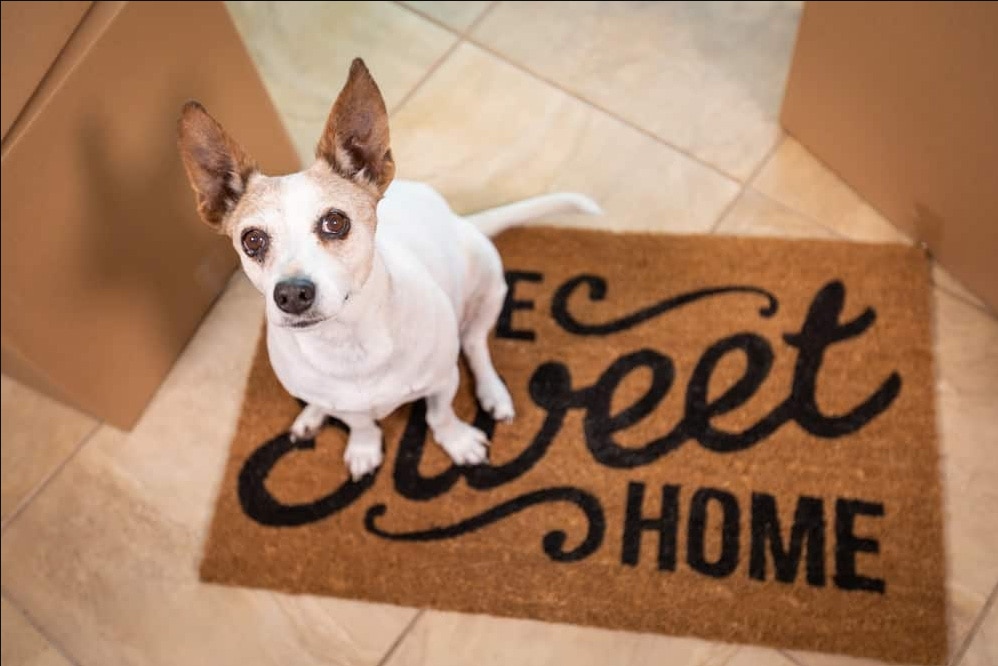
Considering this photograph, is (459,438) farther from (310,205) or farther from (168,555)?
(310,205)

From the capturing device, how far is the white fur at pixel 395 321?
1327mm

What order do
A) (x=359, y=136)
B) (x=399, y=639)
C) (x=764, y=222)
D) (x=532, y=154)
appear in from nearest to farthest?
(x=359, y=136)
(x=399, y=639)
(x=764, y=222)
(x=532, y=154)

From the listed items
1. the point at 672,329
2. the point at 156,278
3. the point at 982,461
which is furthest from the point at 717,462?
the point at 156,278

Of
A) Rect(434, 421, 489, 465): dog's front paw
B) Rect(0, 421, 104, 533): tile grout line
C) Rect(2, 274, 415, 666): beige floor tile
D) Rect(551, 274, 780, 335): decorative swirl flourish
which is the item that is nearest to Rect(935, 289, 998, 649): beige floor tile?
Rect(551, 274, 780, 335): decorative swirl flourish

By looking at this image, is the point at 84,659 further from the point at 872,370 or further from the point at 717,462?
the point at 872,370

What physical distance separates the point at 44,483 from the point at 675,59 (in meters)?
1.85

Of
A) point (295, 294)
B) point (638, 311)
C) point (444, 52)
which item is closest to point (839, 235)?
point (638, 311)

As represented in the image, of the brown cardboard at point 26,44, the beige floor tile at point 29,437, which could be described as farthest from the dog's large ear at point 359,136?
the beige floor tile at point 29,437

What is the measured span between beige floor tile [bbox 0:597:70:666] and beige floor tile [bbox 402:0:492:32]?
1.77 meters

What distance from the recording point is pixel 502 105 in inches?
95.0

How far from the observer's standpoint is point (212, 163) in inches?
54.5

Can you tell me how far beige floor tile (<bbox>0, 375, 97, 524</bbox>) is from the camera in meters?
2.10

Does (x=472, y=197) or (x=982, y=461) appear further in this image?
(x=472, y=197)

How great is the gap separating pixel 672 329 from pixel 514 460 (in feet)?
1.50
